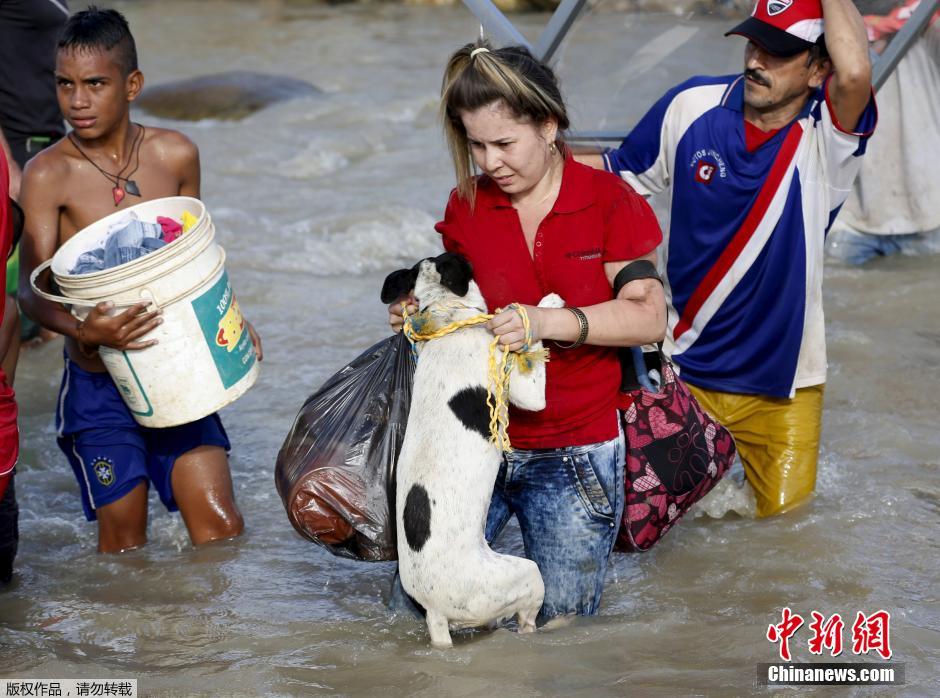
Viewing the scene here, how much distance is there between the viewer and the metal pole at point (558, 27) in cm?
505

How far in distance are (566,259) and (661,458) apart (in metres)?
0.74

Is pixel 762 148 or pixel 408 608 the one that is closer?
pixel 408 608

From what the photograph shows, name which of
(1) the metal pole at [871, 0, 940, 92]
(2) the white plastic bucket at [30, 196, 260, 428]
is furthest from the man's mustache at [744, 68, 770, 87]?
(2) the white plastic bucket at [30, 196, 260, 428]

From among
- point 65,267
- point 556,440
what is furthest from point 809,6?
point 65,267

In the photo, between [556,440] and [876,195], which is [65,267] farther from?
[876,195]

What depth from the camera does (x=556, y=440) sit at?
3.55 m

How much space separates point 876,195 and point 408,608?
5.25 meters

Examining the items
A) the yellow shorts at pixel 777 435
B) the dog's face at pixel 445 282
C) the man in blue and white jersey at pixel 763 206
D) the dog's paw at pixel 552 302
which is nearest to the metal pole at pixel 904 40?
the man in blue and white jersey at pixel 763 206

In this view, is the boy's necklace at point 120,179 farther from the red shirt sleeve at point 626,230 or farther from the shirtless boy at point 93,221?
the red shirt sleeve at point 626,230

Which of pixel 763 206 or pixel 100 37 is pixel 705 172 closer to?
pixel 763 206

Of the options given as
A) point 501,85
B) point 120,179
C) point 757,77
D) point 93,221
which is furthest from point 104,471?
point 757,77

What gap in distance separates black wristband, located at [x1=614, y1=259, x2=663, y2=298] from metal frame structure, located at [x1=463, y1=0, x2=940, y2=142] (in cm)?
147

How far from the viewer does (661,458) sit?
12.2 feet

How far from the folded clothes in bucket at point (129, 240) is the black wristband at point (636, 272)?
159 centimetres
